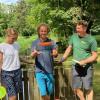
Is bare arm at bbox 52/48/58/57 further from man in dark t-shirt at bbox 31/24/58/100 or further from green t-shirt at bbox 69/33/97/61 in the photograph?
green t-shirt at bbox 69/33/97/61

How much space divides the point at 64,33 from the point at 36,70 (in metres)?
31.1

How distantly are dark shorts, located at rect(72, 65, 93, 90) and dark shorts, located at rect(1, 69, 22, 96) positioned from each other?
0.95 metres

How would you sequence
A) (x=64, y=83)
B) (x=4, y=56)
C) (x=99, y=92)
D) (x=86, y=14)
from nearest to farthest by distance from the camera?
1. (x=4, y=56)
2. (x=64, y=83)
3. (x=99, y=92)
4. (x=86, y=14)

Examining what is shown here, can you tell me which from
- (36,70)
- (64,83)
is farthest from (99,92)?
(36,70)

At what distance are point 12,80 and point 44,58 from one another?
65cm

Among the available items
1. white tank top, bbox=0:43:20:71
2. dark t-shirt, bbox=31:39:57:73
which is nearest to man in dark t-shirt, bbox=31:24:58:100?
dark t-shirt, bbox=31:39:57:73

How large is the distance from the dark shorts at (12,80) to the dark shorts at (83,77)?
37.2 inches

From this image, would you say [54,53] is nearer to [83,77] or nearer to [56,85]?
[83,77]

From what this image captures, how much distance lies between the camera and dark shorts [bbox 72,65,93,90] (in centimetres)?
682

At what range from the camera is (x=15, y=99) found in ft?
22.5

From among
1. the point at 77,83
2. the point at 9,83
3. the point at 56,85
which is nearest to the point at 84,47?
the point at 77,83

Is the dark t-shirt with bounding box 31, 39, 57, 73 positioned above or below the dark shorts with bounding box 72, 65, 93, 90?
above

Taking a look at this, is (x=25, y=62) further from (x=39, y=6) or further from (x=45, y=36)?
(x=39, y=6)

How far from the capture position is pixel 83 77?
270 inches
